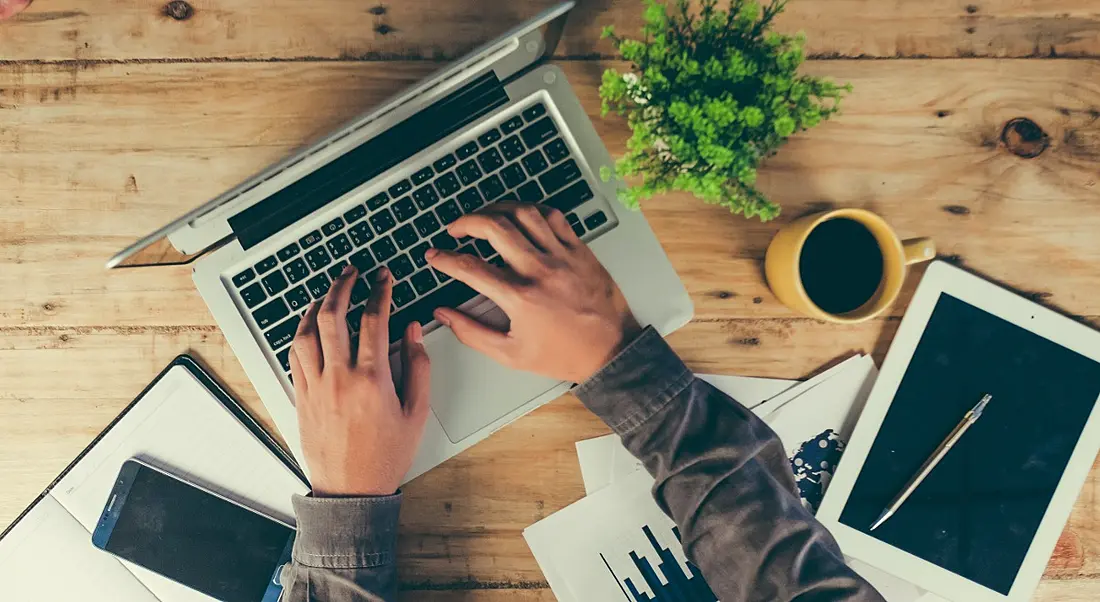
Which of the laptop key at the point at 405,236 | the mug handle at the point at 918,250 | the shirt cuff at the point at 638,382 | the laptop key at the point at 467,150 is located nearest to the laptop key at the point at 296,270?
the laptop key at the point at 405,236

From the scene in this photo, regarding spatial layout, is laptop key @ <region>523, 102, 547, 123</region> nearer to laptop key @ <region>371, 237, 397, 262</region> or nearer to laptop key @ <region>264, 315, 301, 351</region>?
laptop key @ <region>371, 237, 397, 262</region>

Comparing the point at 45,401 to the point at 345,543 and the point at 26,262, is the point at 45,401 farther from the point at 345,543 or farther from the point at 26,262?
the point at 345,543

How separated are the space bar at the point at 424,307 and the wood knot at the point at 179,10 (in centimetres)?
45

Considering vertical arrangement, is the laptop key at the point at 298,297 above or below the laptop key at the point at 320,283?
below

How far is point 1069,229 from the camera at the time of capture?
847 millimetres

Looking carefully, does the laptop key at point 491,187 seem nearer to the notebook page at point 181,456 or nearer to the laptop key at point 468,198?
the laptop key at point 468,198

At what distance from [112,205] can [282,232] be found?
0.24 meters

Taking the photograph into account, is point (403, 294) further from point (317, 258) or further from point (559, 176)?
point (559, 176)

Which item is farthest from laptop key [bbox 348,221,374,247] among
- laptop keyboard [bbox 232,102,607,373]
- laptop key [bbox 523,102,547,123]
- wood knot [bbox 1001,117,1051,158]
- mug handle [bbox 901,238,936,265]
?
wood knot [bbox 1001,117,1051,158]

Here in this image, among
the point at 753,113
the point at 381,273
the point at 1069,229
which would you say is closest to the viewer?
the point at 753,113

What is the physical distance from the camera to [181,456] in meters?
0.83

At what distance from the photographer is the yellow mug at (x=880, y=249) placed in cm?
73

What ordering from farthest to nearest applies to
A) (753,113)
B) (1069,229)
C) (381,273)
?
(1069,229) → (381,273) → (753,113)

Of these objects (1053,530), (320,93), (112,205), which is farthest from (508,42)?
(1053,530)
